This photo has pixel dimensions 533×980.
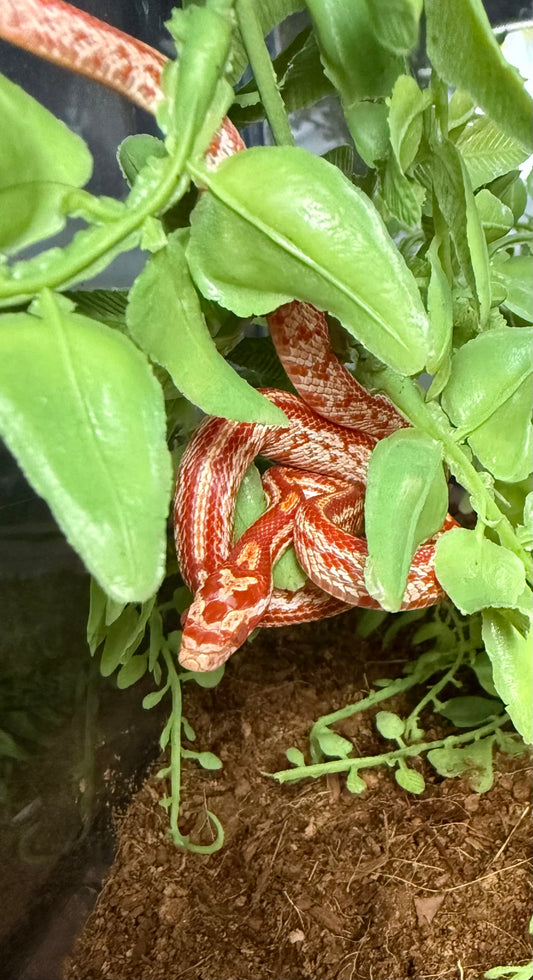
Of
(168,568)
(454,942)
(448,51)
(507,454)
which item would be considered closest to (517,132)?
(448,51)

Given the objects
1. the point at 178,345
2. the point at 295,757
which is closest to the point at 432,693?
the point at 295,757

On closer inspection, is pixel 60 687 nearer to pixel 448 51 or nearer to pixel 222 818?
pixel 222 818

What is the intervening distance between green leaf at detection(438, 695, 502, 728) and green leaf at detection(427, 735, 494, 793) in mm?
23

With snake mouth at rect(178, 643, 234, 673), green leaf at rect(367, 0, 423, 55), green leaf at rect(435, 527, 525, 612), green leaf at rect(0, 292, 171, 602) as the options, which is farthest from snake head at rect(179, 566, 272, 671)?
green leaf at rect(367, 0, 423, 55)

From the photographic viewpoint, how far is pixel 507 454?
0.48 meters

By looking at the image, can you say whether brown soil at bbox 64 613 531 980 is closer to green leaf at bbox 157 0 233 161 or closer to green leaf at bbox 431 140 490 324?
green leaf at bbox 431 140 490 324

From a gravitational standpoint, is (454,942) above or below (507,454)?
below

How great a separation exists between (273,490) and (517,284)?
277mm

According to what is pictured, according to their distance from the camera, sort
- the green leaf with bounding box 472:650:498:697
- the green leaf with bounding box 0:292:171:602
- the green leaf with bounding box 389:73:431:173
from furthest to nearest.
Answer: the green leaf with bounding box 472:650:498:697
the green leaf with bounding box 389:73:431:173
the green leaf with bounding box 0:292:171:602

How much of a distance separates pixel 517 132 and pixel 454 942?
69cm

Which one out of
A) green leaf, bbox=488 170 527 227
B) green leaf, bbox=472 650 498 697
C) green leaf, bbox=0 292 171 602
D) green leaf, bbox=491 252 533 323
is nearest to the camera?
green leaf, bbox=0 292 171 602

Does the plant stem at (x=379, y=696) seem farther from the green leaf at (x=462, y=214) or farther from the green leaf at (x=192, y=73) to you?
the green leaf at (x=192, y=73)

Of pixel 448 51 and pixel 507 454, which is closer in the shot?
pixel 448 51

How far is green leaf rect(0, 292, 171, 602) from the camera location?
28cm
